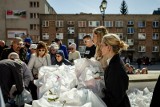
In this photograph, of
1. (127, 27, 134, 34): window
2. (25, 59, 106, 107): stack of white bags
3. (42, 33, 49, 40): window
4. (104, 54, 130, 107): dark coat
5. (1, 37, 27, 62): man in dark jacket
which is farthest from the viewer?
(127, 27, 134, 34): window

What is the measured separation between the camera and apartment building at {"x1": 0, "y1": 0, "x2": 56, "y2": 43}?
218ft

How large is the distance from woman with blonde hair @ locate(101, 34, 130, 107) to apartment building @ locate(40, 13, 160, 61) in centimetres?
6135

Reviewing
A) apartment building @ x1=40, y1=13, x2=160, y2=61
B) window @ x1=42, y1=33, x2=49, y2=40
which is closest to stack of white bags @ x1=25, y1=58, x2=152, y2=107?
window @ x1=42, y1=33, x2=49, y2=40

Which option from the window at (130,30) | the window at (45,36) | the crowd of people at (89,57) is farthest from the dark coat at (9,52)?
the window at (130,30)

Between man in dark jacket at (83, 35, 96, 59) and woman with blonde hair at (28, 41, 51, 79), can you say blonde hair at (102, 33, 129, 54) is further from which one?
woman with blonde hair at (28, 41, 51, 79)

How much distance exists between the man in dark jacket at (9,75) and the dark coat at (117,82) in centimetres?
256

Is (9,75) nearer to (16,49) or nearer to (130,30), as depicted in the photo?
(16,49)

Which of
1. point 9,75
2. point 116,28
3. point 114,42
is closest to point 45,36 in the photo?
point 116,28

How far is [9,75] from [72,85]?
1.39 metres

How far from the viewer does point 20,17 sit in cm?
6706

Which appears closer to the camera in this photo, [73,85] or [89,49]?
[73,85]

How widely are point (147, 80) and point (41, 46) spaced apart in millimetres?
2442

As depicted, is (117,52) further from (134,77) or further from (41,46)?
(41,46)

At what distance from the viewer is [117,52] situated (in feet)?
14.1
